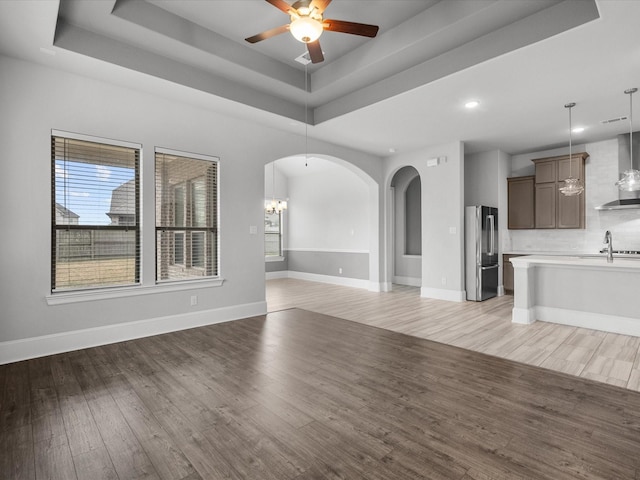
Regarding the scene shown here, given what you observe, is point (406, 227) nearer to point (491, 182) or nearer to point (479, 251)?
point (491, 182)

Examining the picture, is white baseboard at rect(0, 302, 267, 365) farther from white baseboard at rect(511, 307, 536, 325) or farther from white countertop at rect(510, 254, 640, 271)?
white countertop at rect(510, 254, 640, 271)

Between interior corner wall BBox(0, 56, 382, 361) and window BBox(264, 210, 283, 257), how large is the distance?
4775 millimetres

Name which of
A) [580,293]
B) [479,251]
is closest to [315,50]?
[580,293]

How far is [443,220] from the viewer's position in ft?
21.3

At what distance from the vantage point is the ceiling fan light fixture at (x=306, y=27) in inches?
94.0

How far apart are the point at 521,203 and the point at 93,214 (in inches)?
290

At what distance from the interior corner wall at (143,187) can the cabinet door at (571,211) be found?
Result: 532cm

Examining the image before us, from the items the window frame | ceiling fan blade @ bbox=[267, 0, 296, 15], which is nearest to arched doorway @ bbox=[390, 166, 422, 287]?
the window frame

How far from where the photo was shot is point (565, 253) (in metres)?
6.50

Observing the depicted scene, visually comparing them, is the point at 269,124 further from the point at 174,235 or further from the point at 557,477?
the point at 557,477

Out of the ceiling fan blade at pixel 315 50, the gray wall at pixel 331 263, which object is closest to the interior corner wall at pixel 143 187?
the ceiling fan blade at pixel 315 50

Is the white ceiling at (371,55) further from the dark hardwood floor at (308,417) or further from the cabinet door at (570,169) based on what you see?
the dark hardwood floor at (308,417)

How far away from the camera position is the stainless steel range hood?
567 cm

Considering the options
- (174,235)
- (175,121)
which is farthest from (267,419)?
(175,121)
